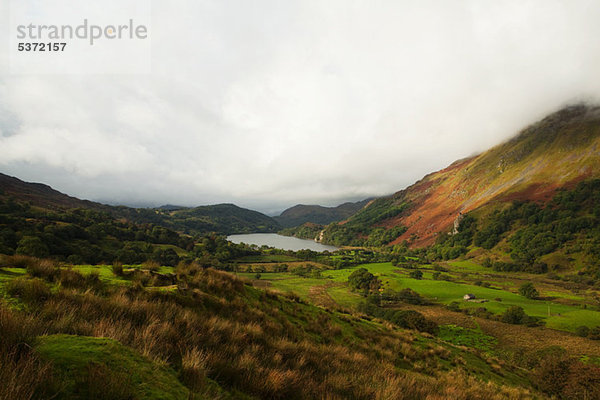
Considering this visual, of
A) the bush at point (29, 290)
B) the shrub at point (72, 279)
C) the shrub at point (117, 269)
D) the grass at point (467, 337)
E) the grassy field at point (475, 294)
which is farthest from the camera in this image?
the grassy field at point (475, 294)

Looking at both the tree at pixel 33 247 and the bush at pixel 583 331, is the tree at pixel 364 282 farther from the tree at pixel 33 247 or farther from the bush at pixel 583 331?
the tree at pixel 33 247

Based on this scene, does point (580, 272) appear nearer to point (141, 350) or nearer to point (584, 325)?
point (584, 325)

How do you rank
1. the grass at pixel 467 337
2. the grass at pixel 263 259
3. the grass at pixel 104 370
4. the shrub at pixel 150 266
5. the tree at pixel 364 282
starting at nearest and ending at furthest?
the grass at pixel 104 370, the shrub at pixel 150 266, the grass at pixel 467 337, the tree at pixel 364 282, the grass at pixel 263 259

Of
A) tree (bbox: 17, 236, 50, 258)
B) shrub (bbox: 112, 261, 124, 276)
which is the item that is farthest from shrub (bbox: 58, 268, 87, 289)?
tree (bbox: 17, 236, 50, 258)

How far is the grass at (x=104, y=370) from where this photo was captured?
2441mm

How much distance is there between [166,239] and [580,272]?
620 ft

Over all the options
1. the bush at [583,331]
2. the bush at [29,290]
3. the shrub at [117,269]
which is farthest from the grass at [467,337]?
the bush at [29,290]

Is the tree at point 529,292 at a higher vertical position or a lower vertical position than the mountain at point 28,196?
lower

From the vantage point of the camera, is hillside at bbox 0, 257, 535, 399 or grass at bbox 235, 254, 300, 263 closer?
hillside at bbox 0, 257, 535, 399

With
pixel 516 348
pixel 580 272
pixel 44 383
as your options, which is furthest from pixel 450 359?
pixel 580 272

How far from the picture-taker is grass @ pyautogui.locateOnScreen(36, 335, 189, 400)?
244 centimetres

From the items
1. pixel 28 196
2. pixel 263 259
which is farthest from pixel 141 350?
pixel 28 196

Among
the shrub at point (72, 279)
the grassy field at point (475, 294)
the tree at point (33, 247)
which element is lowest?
the grassy field at point (475, 294)

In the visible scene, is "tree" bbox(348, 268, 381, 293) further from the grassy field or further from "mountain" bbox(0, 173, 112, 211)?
"mountain" bbox(0, 173, 112, 211)
